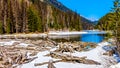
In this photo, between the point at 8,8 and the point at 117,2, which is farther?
the point at 8,8

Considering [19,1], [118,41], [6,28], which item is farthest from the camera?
[19,1]

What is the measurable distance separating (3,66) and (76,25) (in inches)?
6238

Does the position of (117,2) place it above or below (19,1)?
below

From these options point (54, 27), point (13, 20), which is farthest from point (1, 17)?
point (54, 27)

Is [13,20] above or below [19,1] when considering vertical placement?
below

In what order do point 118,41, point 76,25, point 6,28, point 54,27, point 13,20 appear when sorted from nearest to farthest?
point 118,41
point 6,28
point 13,20
point 54,27
point 76,25

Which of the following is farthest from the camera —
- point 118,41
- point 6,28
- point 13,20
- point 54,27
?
point 54,27

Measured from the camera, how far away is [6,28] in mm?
88312

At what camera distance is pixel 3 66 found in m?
18.5

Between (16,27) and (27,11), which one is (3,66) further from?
(27,11)

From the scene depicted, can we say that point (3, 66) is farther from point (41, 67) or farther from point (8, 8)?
point (8, 8)

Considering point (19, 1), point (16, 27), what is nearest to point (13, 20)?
point (16, 27)

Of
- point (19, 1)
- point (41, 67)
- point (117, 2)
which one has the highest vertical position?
point (19, 1)

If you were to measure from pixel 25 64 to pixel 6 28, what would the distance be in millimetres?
69854
